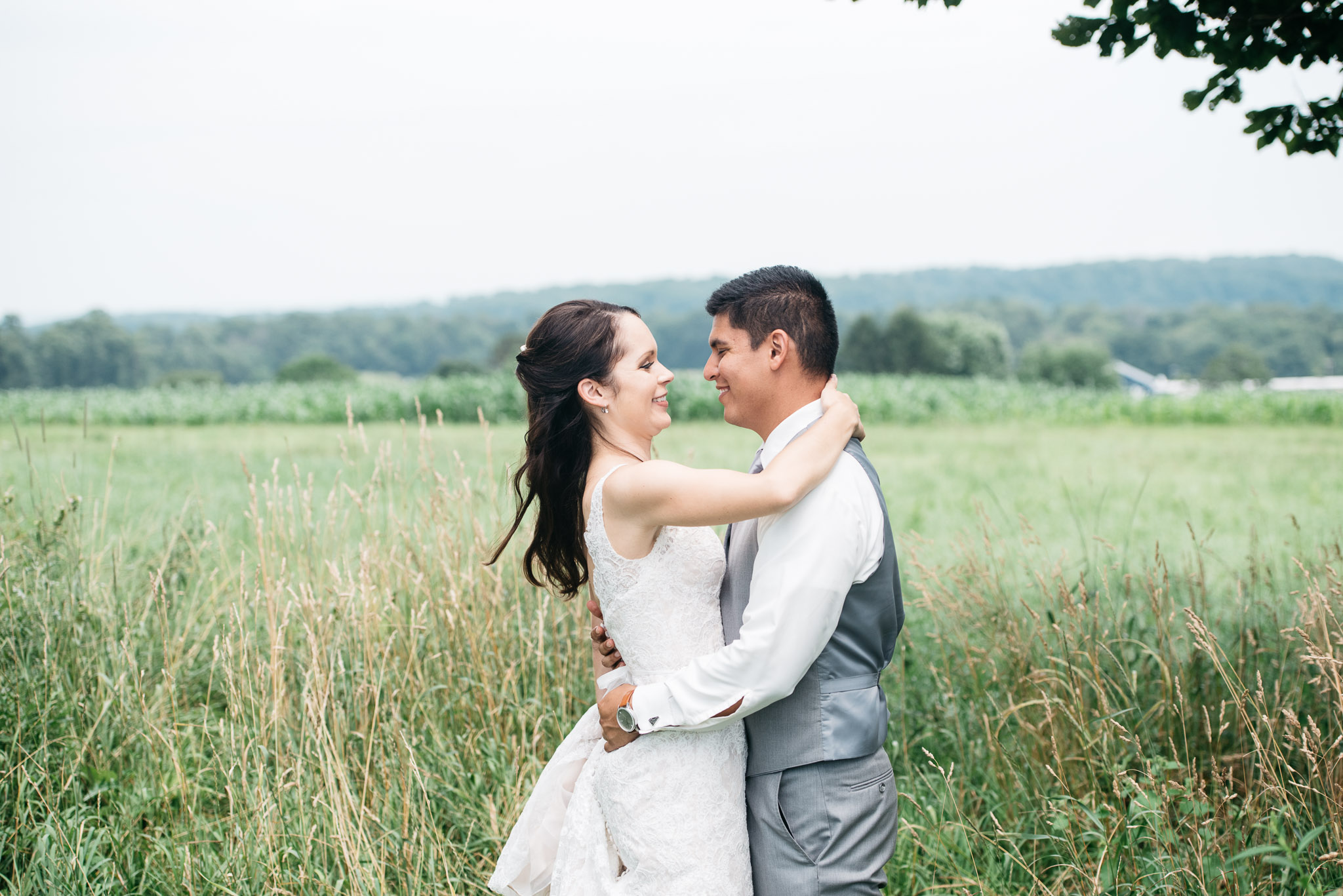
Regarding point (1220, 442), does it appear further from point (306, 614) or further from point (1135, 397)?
point (306, 614)

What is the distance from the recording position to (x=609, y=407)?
8.04 ft

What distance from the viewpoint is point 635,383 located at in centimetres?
242

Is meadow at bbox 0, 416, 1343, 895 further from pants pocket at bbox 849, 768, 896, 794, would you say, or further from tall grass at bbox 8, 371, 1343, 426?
tall grass at bbox 8, 371, 1343, 426

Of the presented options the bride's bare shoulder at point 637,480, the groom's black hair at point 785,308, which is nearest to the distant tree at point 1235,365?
the groom's black hair at point 785,308

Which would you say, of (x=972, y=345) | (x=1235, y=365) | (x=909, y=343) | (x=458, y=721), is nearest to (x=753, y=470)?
(x=458, y=721)

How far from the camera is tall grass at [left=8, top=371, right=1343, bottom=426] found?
29.7 m

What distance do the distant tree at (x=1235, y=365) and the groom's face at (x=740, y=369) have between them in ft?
231

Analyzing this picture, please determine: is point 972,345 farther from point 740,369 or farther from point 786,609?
point 786,609

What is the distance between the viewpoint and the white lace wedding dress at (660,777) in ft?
7.33

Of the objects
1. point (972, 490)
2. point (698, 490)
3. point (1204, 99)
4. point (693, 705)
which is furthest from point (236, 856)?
point (972, 490)

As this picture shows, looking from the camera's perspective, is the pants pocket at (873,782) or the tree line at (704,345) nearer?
the pants pocket at (873,782)

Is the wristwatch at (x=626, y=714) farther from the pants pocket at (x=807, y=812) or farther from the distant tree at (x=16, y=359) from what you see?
the distant tree at (x=16, y=359)

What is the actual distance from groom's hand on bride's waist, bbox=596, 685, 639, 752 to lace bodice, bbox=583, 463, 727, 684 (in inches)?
3.5

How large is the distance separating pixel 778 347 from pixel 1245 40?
2.75 m
